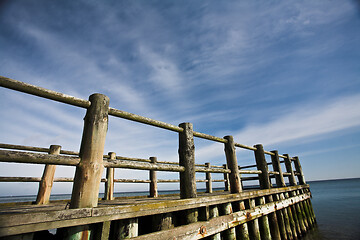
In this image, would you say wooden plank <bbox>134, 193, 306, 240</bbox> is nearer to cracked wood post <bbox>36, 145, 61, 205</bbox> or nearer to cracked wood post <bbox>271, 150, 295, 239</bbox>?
cracked wood post <bbox>271, 150, 295, 239</bbox>

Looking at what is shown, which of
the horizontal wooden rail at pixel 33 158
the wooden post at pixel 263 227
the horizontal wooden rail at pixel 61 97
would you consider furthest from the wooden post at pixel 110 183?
the wooden post at pixel 263 227

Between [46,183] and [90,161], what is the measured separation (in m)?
3.17

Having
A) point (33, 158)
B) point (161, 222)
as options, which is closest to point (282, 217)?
point (161, 222)

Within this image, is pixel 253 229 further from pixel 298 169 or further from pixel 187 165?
pixel 298 169

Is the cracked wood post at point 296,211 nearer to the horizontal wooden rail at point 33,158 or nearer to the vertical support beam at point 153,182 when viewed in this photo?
the vertical support beam at point 153,182

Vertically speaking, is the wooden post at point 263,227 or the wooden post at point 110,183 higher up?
the wooden post at point 110,183

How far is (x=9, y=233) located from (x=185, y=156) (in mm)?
2254

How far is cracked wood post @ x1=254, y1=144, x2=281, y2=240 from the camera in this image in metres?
4.92

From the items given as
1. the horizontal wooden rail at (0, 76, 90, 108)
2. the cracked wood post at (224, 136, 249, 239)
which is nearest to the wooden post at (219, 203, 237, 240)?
the cracked wood post at (224, 136, 249, 239)

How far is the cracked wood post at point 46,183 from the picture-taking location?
153 inches

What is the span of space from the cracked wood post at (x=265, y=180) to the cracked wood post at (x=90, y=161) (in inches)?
190

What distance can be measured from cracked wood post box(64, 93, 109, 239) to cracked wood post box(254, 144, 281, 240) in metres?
4.83

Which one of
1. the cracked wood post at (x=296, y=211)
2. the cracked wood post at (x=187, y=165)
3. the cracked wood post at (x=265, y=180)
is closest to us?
the cracked wood post at (x=187, y=165)

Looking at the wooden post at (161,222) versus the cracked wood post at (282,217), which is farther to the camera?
the cracked wood post at (282,217)
